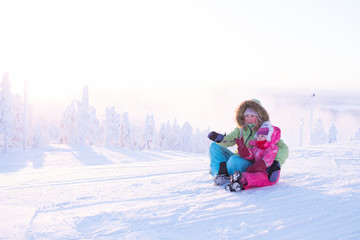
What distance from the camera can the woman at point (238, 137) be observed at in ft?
12.7

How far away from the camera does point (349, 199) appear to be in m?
2.98

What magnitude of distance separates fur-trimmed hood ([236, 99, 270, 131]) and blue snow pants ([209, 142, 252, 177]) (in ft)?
1.59

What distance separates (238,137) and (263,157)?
0.65m

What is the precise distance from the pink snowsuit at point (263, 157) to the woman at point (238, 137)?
0.47 ft

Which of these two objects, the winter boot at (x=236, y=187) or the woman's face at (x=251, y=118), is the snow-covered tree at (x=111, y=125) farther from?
the winter boot at (x=236, y=187)

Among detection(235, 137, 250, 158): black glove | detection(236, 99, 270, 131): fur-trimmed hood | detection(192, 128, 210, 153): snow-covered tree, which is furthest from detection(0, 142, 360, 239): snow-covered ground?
detection(192, 128, 210, 153): snow-covered tree

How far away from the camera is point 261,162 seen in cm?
362

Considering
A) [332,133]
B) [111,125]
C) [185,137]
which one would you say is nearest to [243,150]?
[111,125]

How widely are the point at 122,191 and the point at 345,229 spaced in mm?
2560

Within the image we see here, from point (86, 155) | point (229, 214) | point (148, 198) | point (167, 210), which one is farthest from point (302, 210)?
point (86, 155)

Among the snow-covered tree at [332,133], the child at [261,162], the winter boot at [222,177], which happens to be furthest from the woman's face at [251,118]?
the snow-covered tree at [332,133]

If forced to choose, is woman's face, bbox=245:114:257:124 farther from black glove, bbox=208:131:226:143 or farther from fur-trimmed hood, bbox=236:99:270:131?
black glove, bbox=208:131:226:143

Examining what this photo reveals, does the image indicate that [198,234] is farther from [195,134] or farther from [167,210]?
[195,134]

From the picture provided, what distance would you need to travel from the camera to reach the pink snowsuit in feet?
11.7
